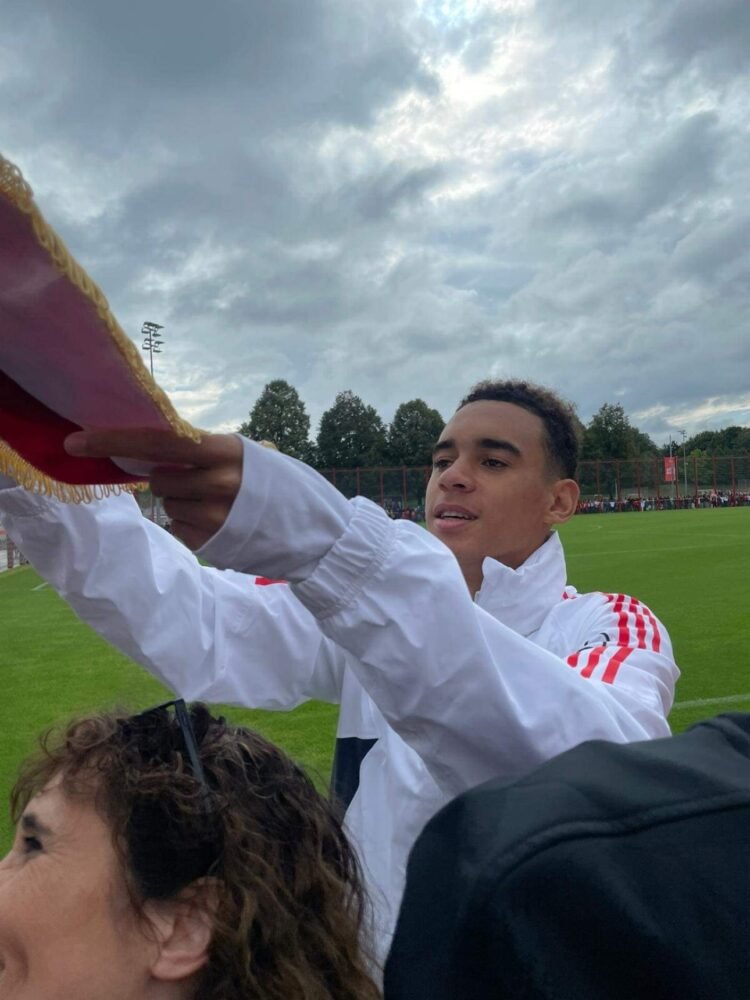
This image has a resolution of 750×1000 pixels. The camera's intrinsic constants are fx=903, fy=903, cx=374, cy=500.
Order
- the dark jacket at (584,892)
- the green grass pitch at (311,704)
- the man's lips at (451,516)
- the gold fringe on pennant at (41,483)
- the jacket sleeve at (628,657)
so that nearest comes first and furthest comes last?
1. the dark jacket at (584,892)
2. the gold fringe on pennant at (41,483)
3. the jacket sleeve at (628,657)
4. the man's lips at (451,516)
5. the green grass pitch at (311,704)

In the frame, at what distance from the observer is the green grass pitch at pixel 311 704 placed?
5.97 m

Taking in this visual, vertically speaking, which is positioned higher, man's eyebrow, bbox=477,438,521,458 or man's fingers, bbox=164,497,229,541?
man's eyebrow, bbox=477,438,521,458

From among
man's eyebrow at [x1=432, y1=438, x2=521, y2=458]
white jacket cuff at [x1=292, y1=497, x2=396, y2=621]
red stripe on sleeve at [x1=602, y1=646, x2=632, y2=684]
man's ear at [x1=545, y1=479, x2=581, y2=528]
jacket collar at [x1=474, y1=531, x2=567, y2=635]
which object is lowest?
red stripe on sleeve at [x1=602, y1=646, x2=632, y2=684]

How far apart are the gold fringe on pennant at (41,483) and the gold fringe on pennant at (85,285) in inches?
6.1

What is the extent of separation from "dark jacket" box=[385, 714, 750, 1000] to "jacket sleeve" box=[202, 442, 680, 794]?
29 centimetres

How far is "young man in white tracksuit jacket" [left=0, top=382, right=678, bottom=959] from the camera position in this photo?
1.01 meters

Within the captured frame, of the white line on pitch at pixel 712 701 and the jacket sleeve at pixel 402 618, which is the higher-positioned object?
the jacket sleeve at pixel 402 618

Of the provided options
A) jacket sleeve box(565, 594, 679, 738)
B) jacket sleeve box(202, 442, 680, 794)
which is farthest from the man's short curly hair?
jacket sleeve box(202, 442, 680, 794)

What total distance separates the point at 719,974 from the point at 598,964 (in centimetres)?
10

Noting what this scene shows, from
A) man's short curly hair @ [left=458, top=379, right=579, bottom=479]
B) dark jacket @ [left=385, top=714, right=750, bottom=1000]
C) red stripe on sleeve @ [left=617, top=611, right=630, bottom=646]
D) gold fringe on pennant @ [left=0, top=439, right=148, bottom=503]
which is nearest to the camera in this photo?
dark jacket @ [left=385, top=714, right=750, bottom=1000]

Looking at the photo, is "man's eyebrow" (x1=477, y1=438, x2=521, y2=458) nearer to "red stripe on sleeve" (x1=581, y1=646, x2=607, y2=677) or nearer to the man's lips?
the man's lips

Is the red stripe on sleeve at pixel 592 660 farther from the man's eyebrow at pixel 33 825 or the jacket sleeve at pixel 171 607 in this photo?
the man's eyebrow at pixel 33 825

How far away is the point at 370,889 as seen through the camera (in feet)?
5.33

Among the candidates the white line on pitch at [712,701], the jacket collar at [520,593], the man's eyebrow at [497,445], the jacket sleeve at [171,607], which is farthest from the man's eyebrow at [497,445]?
the white line on pitch at [712,701]
